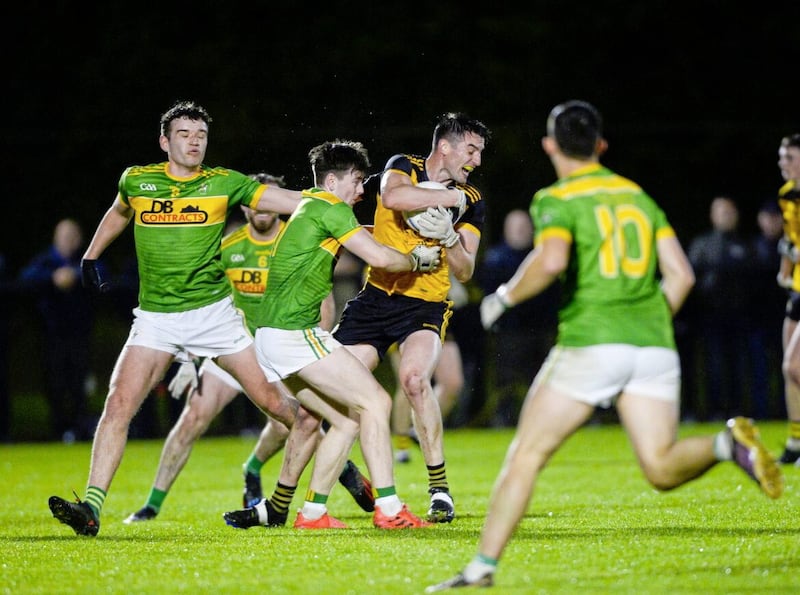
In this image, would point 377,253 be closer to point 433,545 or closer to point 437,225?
point 437,225

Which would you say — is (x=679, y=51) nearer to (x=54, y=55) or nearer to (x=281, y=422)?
(x=54, y=55)

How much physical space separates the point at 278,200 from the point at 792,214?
484 centimetres

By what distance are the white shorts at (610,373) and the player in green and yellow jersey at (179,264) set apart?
9.67 ft

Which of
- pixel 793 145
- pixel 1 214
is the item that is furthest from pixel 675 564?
pixel 1 214

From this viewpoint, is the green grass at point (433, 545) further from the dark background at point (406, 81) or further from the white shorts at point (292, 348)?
the dark background at point (406, 81)

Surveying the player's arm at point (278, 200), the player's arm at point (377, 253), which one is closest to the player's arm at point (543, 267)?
the player's arm at point (377, 253)

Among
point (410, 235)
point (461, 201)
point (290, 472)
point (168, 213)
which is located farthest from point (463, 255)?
point (168, 213)

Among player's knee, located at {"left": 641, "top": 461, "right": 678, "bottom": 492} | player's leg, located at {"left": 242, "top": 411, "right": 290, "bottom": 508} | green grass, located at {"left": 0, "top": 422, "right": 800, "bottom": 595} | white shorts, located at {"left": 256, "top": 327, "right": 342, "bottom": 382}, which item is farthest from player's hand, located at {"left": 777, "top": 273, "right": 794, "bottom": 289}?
player's knee, located at {"left": 641, "top": 461, "right": 678, "bottom": 492}

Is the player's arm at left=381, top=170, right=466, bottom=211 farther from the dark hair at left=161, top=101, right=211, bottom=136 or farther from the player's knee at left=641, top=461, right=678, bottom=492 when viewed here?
the player's knee at left=641, top=461, right=678, bottom=492

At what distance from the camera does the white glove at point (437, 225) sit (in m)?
7.68

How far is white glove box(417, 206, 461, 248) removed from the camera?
7.68m

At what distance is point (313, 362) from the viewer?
7395mm

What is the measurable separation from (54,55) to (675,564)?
17100mm

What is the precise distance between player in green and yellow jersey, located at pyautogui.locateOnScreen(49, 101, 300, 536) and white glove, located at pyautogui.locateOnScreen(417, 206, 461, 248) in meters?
0.89
